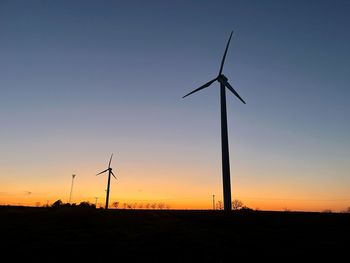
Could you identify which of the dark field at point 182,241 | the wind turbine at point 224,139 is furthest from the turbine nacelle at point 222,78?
the dark field at point 182,241

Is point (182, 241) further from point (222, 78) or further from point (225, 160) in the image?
point (222, 78)

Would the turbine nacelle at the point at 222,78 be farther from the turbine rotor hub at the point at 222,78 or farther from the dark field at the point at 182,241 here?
the dark field at the point at 182,241

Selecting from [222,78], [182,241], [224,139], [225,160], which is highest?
[222,78]

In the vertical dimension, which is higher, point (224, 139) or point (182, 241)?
point (224, 139)

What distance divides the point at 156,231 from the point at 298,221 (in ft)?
62.8

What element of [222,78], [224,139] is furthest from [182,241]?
[222,78]

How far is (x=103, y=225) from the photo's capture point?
42719 mm

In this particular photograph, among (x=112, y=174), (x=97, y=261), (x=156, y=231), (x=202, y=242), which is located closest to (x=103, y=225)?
(x=156, y=231)

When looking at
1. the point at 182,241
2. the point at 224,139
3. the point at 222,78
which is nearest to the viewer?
the point at 182,241

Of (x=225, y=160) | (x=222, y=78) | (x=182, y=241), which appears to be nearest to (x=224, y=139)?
(x=225, y=160)

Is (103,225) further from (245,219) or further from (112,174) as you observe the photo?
(112,174)

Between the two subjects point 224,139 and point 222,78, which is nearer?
point 224,139

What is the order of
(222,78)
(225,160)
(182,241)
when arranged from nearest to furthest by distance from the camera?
(182,241) → (225,160) → (222,78)

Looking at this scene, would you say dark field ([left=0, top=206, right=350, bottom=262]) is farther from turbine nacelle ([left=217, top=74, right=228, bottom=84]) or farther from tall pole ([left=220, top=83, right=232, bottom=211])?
turbine nacelle ([left=217, top=74, right=228, bottom=84])
